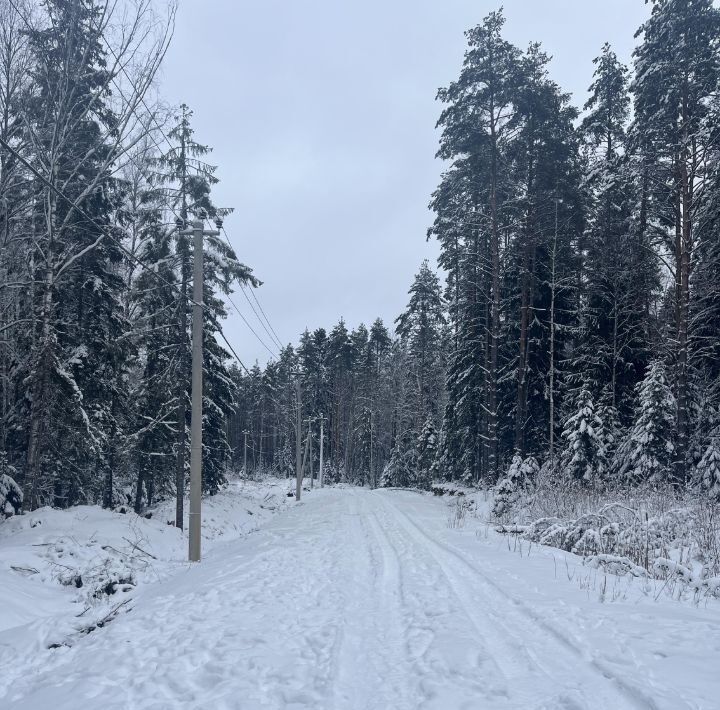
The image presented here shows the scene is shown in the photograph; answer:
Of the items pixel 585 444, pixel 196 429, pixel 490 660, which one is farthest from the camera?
pixel 585 444

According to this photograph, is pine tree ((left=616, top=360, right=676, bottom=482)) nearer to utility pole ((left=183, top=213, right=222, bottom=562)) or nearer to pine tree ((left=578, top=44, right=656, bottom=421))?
pine tree ((left=578, top=44, right=656, bottom=421))

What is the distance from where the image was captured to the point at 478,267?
20.5 m

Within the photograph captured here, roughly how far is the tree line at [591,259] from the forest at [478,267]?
109 millimetres

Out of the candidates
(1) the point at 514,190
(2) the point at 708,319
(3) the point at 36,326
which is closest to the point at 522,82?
(1) the point at 514,190

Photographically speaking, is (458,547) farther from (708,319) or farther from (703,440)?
(708,319)

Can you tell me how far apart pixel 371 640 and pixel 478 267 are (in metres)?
17.5

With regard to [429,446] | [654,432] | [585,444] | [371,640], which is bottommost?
[429,446]

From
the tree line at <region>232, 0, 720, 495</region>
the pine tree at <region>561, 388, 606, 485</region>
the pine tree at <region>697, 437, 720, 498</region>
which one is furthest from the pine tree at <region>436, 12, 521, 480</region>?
the pine tree at <region>697, 437, 720, 498</region>

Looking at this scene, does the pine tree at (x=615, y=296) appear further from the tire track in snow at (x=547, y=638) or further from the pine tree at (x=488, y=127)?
the tire track in snow at (x=547, y=638)

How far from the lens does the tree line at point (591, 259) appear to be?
15008 mm

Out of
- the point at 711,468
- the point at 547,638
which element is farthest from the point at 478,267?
the point at 547,638

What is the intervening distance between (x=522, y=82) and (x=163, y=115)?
1403 centimetres

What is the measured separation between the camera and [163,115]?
1412cm

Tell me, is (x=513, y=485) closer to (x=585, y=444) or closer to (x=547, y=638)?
(x=585, y=444)
